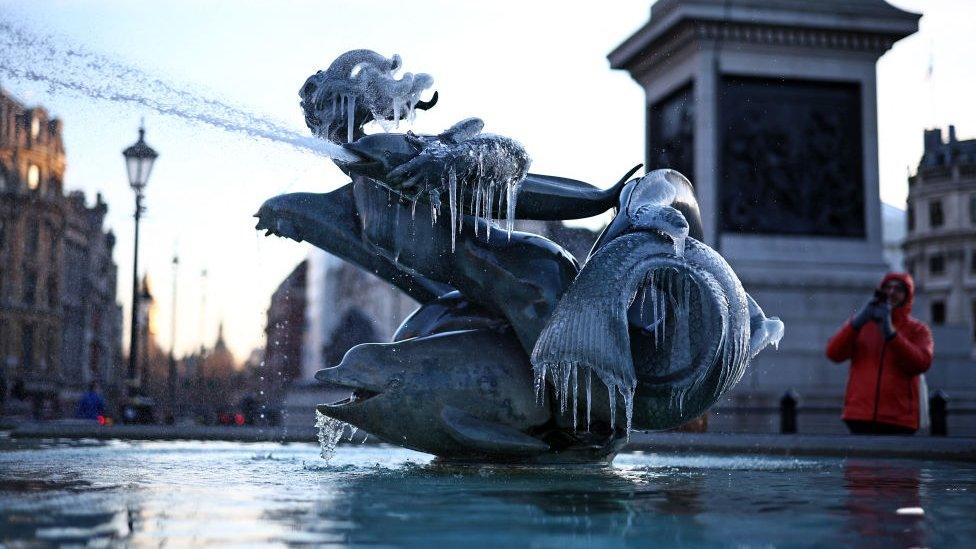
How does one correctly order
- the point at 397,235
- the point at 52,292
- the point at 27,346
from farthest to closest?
the point at 52,292 → the point at 27,346 → the point at 397,235

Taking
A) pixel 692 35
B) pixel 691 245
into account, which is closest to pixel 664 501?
pixel 691 245

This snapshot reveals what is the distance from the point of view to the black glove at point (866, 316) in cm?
918

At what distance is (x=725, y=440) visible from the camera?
27.8ft

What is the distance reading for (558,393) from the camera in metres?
5.21

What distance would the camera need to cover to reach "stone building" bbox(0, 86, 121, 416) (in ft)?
263

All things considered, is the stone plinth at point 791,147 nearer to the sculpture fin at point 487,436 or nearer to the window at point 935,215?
the sculpture fin at point 487,436

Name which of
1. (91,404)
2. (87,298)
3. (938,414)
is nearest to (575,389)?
(938,414)

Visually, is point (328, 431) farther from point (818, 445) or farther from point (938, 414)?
point (938, 414)

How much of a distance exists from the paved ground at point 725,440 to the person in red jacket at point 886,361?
1179mm

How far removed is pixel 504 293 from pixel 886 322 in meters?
4.55

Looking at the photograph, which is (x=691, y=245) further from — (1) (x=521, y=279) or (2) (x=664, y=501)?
(2) (x=664, y=501)

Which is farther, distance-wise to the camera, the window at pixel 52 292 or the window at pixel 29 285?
the window at pixel 52 292

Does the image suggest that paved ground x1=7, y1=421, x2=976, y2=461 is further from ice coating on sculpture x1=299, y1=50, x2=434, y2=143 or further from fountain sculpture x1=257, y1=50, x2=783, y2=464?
ice coating on sculpture x1=299, y1=50, x2=434, y2=143

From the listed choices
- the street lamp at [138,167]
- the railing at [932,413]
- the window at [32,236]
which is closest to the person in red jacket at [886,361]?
the railing at [932,413]
